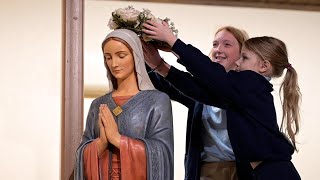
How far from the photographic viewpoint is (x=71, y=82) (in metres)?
2.14

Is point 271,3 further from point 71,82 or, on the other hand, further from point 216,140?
point 71,82

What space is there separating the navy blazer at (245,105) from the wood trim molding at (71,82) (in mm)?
731

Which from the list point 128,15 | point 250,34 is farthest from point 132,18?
point 250,34

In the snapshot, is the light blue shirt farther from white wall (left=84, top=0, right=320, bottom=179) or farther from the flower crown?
white wall (left=84, top=0, right=320, bottom=179)

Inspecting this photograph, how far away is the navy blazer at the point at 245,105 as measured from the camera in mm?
1535

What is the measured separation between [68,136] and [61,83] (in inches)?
10.0

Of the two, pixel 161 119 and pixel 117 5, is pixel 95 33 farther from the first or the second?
pixel 161 119

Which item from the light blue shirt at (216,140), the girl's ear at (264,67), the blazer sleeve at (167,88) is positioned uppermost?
the girl's ear at (264,67)

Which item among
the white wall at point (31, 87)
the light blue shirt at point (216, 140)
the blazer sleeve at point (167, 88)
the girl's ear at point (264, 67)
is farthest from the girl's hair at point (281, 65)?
the white wall at point (31, 87)

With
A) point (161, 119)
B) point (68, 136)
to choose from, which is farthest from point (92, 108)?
point (68, 136)

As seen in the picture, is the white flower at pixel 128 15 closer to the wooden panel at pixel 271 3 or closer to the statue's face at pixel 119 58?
the statue's face at pixel 119 58

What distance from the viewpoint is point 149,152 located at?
1436mm

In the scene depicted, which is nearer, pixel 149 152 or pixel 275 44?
pixel 149 152

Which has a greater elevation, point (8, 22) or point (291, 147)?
point (8, 22)
